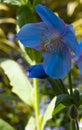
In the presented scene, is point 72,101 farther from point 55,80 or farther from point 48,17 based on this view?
point 48,17

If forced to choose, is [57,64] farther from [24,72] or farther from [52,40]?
[24,72]

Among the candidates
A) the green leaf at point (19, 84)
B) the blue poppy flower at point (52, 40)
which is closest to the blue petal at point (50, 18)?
the blue poppy flower at point (52, 40)

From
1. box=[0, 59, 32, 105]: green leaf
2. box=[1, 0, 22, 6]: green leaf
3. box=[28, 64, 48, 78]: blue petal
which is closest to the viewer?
box=[28, 64, 48, 78]: blue petal

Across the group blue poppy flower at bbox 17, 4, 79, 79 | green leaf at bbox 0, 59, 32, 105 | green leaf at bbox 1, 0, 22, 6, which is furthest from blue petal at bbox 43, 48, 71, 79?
green leaf at bbox 0, 59, 32, 105

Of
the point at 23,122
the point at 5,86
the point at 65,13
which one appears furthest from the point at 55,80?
the point at 65,13

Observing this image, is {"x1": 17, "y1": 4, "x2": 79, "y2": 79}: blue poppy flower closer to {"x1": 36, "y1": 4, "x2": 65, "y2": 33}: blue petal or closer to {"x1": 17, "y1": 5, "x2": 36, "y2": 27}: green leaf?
{"x1": 36, "y1": 4, "x2": 65, "y2": 33}: blue petal

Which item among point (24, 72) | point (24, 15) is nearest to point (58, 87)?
point (24, 15)

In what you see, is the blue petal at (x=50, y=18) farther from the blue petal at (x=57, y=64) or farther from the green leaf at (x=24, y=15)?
the green leaf at (x=24, y=15)

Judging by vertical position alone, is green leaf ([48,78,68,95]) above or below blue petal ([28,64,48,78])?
below
